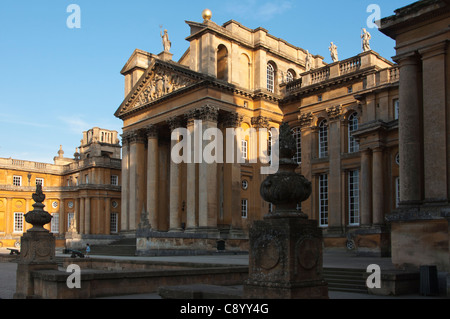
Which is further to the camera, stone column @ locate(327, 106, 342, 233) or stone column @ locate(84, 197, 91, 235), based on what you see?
stone column @ locate(84, 197, 91, 235)

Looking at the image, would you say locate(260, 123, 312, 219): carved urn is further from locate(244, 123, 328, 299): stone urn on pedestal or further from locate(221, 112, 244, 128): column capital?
locate(221, 112, 244, 128): column capital

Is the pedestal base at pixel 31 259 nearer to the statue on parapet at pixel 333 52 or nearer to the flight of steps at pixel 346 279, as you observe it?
the flight of steps at pixel 346 279

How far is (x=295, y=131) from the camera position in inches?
1665

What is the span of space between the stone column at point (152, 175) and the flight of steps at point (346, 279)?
28907 millimetres

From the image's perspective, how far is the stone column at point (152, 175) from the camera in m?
44.0

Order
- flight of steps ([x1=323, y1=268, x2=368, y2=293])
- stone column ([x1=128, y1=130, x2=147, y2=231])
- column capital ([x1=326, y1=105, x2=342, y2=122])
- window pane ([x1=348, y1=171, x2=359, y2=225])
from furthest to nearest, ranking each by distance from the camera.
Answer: stone column ([x1=128, y1=130, x2=147, y2=231]) → column capital ([x1=326, y1=105, x2=342, y2=122]) → window pane ([x1=348, y1=171, x2=359, y2=225]) → flight of steps ([x1=323, y1=268, x2=368, y2=293])

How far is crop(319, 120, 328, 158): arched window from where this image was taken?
3900 cm

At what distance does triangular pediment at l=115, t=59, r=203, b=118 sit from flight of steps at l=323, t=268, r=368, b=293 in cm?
2537

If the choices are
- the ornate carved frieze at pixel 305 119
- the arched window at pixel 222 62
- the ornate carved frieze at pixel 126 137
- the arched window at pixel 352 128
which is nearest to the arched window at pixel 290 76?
the ornate carved frieze at pixel 305 119

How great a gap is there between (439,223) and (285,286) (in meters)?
8.25

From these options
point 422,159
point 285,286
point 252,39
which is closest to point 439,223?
point 422,159

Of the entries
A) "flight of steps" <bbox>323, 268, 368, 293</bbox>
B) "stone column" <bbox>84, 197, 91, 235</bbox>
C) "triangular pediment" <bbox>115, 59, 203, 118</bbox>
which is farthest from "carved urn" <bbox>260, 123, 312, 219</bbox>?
"stone column" <bbox>84, 197, 91, 235</bbox>

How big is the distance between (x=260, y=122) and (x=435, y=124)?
25652 mm

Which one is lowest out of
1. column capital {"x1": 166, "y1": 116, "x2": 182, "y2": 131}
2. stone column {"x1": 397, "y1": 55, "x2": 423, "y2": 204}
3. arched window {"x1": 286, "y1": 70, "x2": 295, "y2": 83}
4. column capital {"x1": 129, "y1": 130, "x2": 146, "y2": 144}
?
stone column {"x1": 397, "y1": 55, "x2": 423, "y2": 204}
